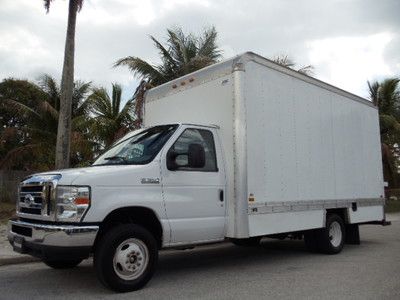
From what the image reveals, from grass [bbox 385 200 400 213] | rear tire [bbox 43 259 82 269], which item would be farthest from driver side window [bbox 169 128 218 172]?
grass [bbox 385 200 400 213]

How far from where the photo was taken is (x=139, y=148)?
7.40 meters

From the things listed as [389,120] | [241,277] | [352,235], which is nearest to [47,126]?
[352,235]

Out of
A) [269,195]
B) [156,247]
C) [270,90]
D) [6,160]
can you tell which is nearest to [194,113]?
[270,90]

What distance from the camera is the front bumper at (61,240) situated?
611cm

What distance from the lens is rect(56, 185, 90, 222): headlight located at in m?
6.19

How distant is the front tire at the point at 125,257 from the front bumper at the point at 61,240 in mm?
223

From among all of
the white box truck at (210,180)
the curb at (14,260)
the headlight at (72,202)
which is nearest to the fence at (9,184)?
the curb at (14,260)

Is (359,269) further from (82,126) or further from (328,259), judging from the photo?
(82,126)

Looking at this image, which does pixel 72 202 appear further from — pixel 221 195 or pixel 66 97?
pixel 66 97

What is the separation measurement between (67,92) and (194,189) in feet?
21.6

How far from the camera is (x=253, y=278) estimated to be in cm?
764

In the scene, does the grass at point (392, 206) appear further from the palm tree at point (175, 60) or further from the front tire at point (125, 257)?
the front tire at point (125, 257)

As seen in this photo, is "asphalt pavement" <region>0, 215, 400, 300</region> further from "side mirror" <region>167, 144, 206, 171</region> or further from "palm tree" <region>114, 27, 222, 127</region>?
"palm tree" <region>114, 27, 222, 127</region>

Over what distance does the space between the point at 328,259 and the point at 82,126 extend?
12.0 metres
